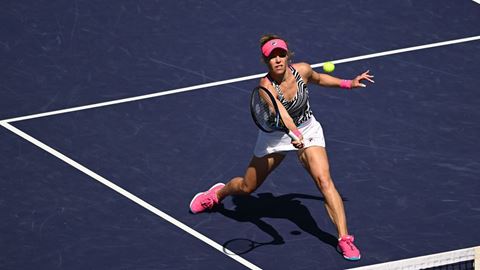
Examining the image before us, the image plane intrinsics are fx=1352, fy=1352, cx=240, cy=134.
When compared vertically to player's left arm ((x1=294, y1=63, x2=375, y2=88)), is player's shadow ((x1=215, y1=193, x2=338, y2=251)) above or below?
below

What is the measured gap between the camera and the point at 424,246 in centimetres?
1461

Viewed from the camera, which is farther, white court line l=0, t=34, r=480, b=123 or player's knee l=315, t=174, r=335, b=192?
white court line l=0, t=34, r=480, b=123

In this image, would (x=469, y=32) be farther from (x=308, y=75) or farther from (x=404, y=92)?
(x=308, y=75)

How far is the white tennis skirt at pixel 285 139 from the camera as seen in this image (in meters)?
14.5

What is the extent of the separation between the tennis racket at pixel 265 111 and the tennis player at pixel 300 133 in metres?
0.08

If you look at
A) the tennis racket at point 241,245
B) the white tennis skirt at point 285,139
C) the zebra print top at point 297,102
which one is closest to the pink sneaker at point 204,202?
the tennis racket at point 241,245

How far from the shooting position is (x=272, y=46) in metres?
14.1

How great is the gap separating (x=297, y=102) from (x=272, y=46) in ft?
2.36

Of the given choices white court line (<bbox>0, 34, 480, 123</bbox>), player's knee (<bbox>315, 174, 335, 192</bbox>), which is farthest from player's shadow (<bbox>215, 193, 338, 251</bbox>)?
white court line (<bbox>0, 34, 480, 123</bbox>)

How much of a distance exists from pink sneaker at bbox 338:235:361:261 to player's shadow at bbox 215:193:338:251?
0.40 meters

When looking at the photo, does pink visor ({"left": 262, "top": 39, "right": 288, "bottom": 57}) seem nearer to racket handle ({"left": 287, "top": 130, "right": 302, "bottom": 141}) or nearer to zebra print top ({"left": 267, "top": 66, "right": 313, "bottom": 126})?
zebra print top ({"left": 267, "top": 66, "right": 313, "bottom": 126})

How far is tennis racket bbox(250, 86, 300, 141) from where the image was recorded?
1407 centimetres

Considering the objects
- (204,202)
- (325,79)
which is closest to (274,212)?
(204,202)

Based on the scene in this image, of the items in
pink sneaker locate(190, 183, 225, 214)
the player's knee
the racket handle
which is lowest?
pink sneaker locate(190, 183, 225, 214)
